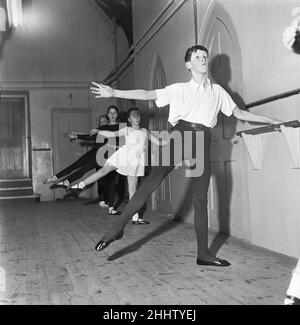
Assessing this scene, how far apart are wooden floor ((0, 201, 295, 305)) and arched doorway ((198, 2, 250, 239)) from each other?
0.74 feet

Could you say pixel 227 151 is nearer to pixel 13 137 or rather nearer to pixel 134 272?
pixel 134 272

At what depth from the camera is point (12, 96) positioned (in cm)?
905

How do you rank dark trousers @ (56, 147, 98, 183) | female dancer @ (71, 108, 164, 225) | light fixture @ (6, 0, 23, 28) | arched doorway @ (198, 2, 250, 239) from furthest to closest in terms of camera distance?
1. dark trousers @ (56, 147, 98, 183)
2. light fixture @ (6, 0, 23, 28)
3. female dancer @ (71, 108, 164, 225)
4. arched doorway @ (198, 2, 250, 239)

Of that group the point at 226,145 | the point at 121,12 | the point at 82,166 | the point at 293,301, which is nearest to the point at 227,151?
the point at 226,145

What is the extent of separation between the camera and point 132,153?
4750mm

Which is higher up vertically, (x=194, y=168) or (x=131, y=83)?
(x=131, y=83)

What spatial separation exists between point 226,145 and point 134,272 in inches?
62.8

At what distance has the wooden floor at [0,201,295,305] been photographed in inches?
82.0

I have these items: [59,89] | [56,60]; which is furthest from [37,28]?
[59,89]

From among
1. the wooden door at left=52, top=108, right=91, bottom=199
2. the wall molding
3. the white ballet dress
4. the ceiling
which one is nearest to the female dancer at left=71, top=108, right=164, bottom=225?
the white ballet dress

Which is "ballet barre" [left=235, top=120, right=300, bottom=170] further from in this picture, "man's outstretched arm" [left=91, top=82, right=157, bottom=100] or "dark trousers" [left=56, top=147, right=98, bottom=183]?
"dark trousers" [left=56, top=147, right=98, bottom=183]

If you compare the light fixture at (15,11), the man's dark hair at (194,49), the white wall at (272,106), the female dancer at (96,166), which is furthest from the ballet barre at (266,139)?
the light fixture at (15,11)

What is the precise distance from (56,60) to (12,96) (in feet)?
4.00
